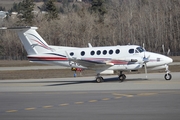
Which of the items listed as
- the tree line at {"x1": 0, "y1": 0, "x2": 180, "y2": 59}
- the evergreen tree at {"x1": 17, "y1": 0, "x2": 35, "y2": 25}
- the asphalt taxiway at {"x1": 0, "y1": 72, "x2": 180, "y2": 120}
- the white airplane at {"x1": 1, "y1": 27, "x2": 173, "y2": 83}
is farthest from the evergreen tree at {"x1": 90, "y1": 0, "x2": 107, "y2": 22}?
the asphalt taxiway at {"x1": 0, "y1": 72, "x2": 180, "y2": 120}

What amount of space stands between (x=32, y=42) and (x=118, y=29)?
2342 inches

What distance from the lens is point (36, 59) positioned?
3189 centimetres

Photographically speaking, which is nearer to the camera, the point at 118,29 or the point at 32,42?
the point at 32,42

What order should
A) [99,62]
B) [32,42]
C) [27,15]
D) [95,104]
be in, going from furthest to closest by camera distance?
[27,15]
[32,42]
[99,62]
[95,104]

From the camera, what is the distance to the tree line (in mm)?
85312

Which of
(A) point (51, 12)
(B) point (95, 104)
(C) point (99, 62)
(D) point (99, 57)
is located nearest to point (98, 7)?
(A) point (51, 12)

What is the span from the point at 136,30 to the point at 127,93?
65879mm

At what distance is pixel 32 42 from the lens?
32094mm

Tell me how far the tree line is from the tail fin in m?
49.9

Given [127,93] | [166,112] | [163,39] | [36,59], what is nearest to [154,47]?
[163,39]

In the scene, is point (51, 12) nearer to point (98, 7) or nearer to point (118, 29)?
point (98, 7)

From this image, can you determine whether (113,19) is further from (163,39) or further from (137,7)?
(163,39)

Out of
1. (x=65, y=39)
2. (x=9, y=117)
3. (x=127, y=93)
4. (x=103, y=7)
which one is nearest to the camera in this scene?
(x=9, y=117)

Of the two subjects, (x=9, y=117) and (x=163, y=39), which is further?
(x=163, y=39)
